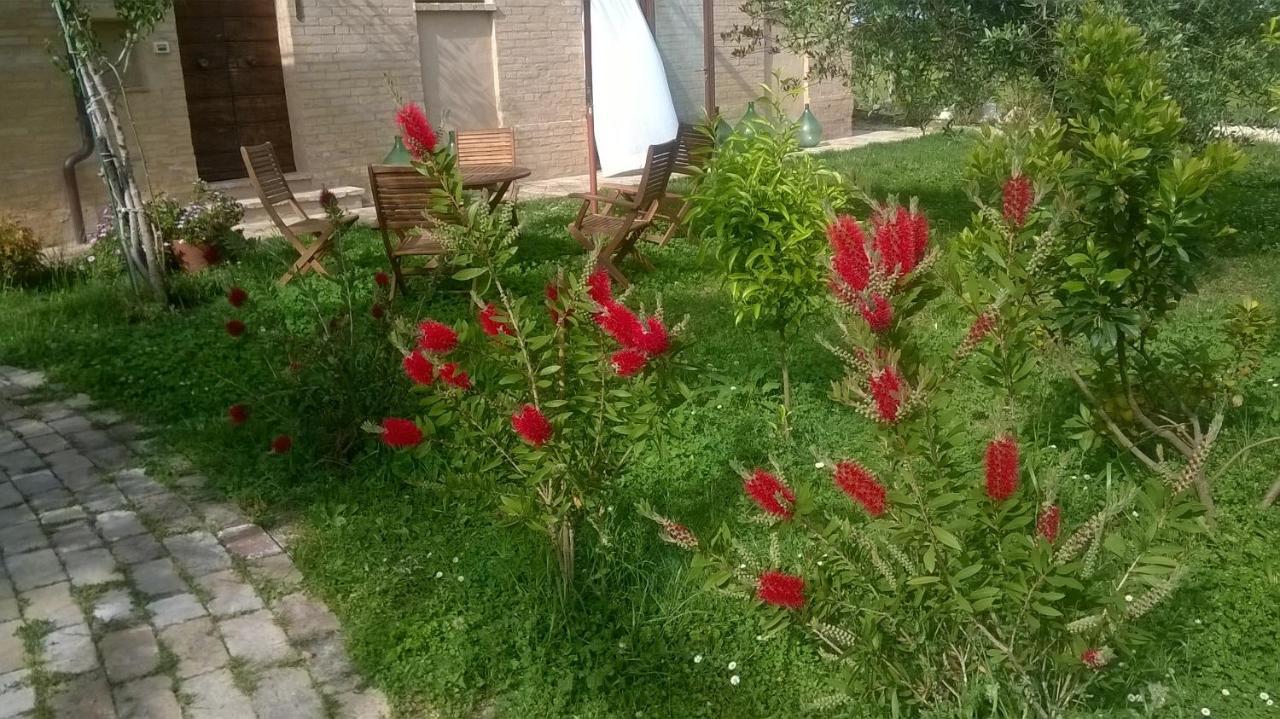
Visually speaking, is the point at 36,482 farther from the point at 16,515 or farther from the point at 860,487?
the point at 860,487

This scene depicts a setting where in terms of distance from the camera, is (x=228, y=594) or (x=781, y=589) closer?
(x=781, y=589)

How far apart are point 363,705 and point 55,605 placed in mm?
1291

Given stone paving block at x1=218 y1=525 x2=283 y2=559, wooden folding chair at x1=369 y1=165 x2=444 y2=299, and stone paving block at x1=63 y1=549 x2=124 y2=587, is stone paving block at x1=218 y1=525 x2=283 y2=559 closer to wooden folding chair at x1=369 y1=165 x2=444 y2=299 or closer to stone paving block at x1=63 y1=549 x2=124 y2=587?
stone paving block at x1=63 y1=549 x2=124 y2=587

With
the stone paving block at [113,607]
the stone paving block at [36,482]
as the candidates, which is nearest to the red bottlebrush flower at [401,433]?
the stone paving block at [113,607]

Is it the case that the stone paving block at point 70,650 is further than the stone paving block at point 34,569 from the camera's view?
No

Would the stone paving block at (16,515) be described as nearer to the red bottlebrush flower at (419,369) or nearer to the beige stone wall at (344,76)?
the red bottlebrush flower at (419,369)

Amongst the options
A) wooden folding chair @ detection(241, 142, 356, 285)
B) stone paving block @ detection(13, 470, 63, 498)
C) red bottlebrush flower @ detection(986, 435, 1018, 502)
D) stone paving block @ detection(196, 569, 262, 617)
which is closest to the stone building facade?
wooden folding chair @ detection(241, 142, 356, 285)

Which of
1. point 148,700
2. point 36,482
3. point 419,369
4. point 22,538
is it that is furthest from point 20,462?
point 419,369

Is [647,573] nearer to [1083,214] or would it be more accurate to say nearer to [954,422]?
[954,422]

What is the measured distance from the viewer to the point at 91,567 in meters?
3.81

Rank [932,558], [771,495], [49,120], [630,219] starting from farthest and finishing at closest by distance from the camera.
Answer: [49,120], [630,219], [771,495], [932,558]

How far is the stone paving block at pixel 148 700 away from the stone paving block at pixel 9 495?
1.70 metres

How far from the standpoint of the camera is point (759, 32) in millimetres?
8539

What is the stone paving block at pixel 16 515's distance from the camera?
418 cm
